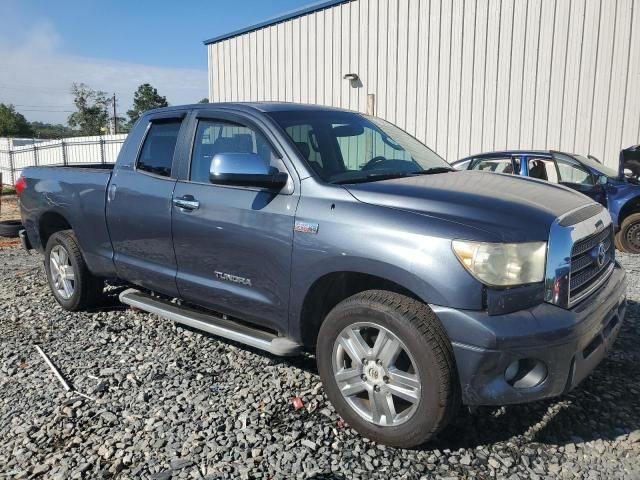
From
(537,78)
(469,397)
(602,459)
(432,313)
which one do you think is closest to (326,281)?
(432,313)

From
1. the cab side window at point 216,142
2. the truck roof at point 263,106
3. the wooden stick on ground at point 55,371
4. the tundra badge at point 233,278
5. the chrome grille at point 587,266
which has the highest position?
the truck roof at point 263,106

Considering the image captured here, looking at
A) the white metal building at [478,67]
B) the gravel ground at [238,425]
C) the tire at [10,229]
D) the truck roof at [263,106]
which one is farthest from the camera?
the white metal building at [478,67]

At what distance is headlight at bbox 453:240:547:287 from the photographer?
2.41 meters

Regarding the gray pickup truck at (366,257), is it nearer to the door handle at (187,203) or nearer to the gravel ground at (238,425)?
the door handle at (187,203)

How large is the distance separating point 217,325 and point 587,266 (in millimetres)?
2292

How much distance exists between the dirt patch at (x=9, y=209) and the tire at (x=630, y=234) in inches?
501

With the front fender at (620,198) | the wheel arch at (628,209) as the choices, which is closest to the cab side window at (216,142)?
the front fender at (620,198)

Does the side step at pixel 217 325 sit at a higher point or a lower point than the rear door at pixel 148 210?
lower

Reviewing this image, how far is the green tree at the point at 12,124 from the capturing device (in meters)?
65.7

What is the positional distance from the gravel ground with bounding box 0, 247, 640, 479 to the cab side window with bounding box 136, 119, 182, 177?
1412 mm

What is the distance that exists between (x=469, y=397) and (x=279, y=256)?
51.3 inches

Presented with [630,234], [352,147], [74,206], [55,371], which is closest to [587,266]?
[352,147]

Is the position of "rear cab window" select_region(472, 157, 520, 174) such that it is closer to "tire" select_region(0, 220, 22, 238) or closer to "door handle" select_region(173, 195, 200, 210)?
"door handle" select_region(173, 195, 200, 210)

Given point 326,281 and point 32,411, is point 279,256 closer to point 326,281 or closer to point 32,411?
point 326,281
